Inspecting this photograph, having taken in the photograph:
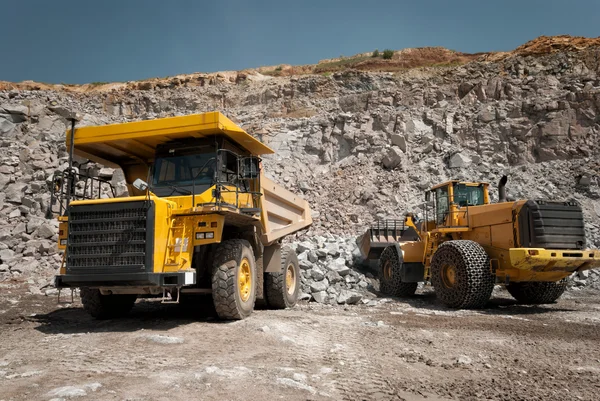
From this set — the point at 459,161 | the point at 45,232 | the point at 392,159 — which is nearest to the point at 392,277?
the point at 392,159

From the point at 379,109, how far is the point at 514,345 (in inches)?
697

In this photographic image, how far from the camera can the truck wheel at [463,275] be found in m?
8.87

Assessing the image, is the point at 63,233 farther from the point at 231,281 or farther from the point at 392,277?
the point at 392,277

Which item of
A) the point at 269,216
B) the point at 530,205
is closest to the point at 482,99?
the point at 530,205

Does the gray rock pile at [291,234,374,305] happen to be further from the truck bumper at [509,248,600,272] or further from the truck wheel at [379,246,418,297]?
the truck bumper at [509,248,600,272]

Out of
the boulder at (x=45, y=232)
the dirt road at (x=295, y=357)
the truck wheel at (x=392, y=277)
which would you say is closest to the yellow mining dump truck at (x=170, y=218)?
the dirt road at (x=295, y=357)

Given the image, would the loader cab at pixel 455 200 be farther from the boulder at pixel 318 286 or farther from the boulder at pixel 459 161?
the boulder at pixel 459 161

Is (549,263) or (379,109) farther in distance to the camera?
(379,109)

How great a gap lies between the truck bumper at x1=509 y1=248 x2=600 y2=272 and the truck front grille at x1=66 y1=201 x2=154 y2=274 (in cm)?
624

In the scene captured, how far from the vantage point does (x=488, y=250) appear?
955 cm

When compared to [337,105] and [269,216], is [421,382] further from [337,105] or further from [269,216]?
[337,105]

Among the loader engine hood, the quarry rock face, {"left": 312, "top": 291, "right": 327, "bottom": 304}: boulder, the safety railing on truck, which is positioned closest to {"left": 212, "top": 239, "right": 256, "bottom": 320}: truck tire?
the safety railing on truck

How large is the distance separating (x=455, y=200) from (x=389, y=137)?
11.0m

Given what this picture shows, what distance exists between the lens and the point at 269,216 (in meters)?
8.23
